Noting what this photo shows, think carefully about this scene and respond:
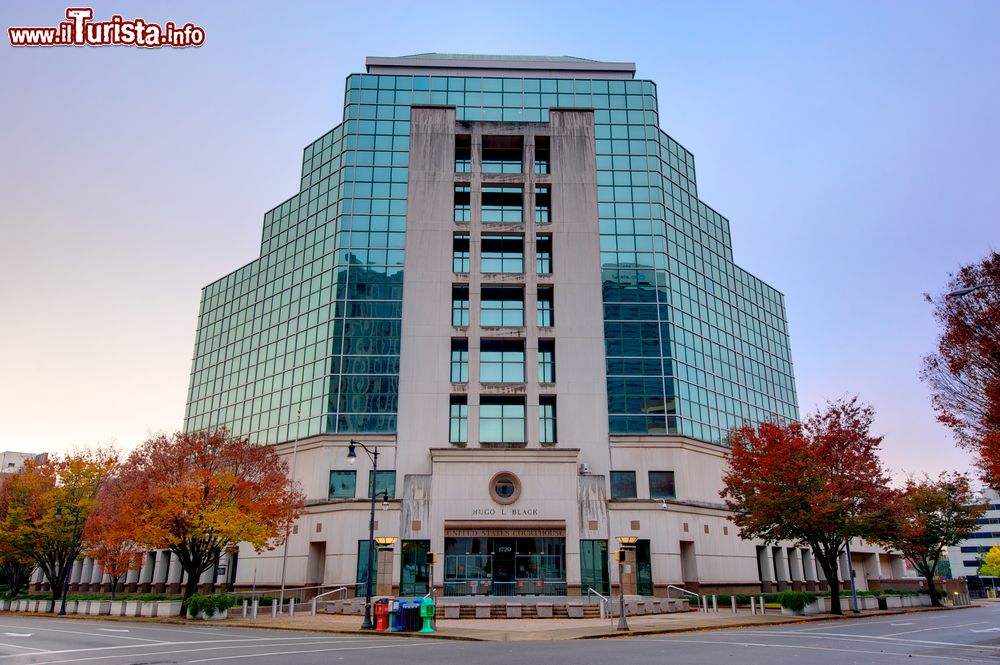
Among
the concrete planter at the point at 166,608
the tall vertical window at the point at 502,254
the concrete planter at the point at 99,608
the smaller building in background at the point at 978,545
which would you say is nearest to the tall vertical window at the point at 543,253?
the tall vertical window at the point at 502,254

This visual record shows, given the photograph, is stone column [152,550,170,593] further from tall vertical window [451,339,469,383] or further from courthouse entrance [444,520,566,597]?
tall vertical window [451,339,469,383]

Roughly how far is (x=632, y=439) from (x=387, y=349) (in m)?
19.9

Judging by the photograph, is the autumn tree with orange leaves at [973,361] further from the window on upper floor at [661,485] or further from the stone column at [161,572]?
the stone column at [161,572]

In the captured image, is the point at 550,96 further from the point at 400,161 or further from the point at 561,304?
the point at 561,304

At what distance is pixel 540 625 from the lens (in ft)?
109

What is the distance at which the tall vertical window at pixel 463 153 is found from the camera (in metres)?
59.2

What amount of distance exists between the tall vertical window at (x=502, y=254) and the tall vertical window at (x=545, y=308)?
252 cm

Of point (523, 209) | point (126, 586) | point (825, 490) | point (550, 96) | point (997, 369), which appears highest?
point (550, 96)

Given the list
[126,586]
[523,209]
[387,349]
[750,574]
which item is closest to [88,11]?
[387,349]

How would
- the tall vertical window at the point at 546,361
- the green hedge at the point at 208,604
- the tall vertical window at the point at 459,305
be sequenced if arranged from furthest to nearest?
the tall vertical window at the point at 459,305
the tall vertical window at the point at 546,361
the green hedge at the point at 208,604

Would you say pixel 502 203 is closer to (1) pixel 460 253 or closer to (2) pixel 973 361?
(1) pixel 460 253

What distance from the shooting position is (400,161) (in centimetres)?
5972

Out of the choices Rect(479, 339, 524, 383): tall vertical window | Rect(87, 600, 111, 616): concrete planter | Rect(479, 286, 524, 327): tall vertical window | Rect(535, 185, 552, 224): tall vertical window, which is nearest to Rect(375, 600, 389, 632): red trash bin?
Rect(87, 600, 111, 616): concrete planter

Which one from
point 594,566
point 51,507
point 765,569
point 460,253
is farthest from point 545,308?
point 51,507
